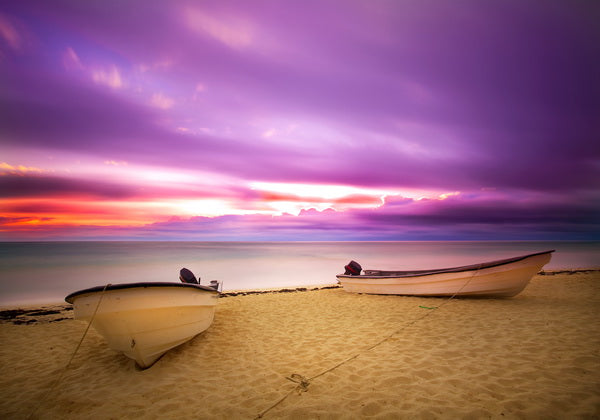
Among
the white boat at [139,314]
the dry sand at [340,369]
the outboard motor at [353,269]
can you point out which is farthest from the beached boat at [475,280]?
the white boat at [139,314]

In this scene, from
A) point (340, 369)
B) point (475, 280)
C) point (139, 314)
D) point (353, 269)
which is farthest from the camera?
point (353, 269)

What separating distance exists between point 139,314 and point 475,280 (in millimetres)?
10948

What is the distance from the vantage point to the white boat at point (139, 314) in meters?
4.93

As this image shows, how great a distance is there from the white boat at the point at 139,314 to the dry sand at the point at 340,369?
539 millimetres

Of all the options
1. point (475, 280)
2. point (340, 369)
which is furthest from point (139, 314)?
point (475, 280)

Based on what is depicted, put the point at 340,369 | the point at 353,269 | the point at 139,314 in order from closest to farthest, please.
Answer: the point at 139,314 → the point at 340,369 → the point at 353,269

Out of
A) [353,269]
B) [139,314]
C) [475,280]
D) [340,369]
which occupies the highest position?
[139,314]

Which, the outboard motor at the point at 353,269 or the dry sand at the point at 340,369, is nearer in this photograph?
the dry sand at the point at 340,369

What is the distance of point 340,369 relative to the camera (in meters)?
Result: 5.27

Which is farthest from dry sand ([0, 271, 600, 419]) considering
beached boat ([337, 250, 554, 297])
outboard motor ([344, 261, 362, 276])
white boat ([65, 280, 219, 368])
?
outboard motor ([344, 261, 362, 276])

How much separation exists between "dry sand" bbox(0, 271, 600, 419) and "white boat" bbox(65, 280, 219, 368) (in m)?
0.54

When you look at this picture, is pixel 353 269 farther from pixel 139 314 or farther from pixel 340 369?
pixel 139 314

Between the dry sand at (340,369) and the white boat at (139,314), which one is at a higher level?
the white boat at (139,314)

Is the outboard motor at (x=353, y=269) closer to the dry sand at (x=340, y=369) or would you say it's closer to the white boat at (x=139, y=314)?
the dry sand at (x=340, y=369)
